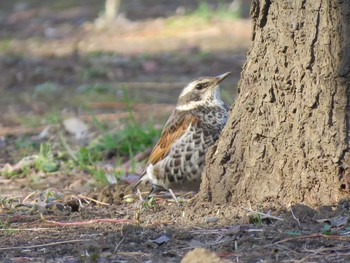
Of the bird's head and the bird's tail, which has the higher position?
the bird's head

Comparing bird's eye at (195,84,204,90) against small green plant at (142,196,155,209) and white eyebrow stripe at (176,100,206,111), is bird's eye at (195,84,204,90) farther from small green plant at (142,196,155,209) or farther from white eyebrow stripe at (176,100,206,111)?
small green plant at (142,196,155,209)

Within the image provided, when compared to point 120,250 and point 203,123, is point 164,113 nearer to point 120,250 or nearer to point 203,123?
point 203,123

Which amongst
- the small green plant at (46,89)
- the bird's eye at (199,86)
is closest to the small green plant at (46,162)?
the bird's eye at (199,86)

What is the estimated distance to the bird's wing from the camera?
703cm

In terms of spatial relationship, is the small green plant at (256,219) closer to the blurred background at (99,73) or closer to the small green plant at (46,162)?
the blurred background at (99,73)

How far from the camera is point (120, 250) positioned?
5.04 m

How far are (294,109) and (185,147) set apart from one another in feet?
5.09

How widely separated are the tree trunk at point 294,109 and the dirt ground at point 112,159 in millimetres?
194

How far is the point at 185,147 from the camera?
6.93 m

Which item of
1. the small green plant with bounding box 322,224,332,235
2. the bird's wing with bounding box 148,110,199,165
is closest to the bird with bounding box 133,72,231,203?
the bird's wing with bounding box 148,110,199,165

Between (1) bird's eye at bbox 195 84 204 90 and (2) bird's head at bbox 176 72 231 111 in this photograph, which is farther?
(1) bird's eye at bbox 195 84 204 90

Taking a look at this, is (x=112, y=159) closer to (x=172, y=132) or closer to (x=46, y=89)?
(x=172, y=132)

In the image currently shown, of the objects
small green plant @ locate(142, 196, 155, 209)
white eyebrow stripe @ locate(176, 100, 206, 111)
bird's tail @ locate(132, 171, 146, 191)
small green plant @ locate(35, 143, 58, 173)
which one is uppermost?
white eyebrow stripe @ locate(176, 100, 206, 111)

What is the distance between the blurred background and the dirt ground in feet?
0.09
